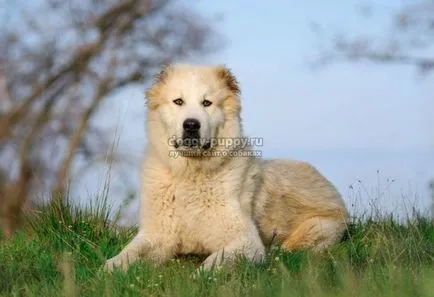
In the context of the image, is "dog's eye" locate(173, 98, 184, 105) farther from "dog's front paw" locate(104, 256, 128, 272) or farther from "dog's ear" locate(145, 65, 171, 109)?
"dog's front paw" locate(104, 256, 128, 272)

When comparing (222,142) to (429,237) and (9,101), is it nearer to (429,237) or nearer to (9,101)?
(429,237)

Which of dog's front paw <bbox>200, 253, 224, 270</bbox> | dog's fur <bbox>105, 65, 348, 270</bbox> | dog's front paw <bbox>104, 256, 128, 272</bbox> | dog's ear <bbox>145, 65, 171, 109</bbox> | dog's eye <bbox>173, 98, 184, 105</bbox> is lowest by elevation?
dog's front paw <bbox>104, 256, 128, 272</bbox>

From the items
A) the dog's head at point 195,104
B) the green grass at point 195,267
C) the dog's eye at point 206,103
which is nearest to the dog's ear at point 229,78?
the dog's head at point 195,104

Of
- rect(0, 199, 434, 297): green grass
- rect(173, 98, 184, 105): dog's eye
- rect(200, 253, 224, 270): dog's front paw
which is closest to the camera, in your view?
rect(0, 199, 434, 297): green grass

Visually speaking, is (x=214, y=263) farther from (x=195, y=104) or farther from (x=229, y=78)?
(x=229, y=78)

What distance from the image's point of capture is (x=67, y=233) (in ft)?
25.4

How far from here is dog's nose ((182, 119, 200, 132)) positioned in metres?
6.33

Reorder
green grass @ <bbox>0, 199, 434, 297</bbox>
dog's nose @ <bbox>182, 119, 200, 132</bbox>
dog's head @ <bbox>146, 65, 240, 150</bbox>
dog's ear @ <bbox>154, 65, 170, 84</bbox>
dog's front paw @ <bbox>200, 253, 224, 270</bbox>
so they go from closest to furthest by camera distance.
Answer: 1. green grass @ <bbox>0, 199, 434, 297</bbox>
2. dog's front paw @ <bbox>200, 253, 224, 270</bbox>
3. dog's nose @ <bbox>182, 119, 200, 132</bbox>
4. dog's head @ <bbox>146, 65, 240, 150</bbox>
5. dog's ear @ <bbox>154, 65, 170, 84</bbox>

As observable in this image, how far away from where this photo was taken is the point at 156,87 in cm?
683

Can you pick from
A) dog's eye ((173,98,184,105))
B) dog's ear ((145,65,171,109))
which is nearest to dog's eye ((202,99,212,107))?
dog's eye ((173,98,184,105))

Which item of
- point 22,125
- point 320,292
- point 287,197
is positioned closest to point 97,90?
point 22,125

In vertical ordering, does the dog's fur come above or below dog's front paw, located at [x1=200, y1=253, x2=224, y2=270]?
above

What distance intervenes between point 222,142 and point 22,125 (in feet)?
22.2

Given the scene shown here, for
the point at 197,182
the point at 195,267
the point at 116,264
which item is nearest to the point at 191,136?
the point at 197,182
